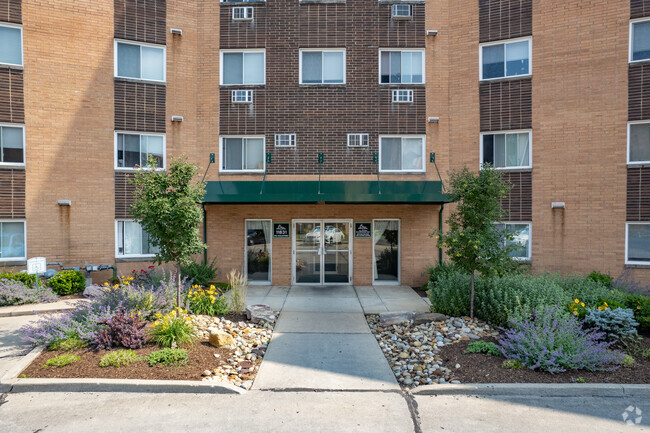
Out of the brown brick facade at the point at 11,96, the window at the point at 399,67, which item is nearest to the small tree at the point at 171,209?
the brown brick facade at the point at 11,96

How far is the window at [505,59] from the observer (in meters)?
13.2

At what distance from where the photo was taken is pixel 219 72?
1377 cm

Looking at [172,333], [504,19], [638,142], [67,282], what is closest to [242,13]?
[504,19]

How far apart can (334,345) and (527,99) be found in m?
10.8

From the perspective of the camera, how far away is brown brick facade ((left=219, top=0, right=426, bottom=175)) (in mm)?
13617

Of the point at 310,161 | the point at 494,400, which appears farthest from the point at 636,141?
the point at 494,400

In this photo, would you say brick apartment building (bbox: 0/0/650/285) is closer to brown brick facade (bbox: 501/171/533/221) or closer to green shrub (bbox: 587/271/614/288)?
brown brick facade (bbox: 501/171/533/221)

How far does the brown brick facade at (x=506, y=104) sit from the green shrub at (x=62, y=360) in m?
13.0

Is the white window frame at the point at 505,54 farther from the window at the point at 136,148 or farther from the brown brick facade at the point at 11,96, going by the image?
the brown brick facade at the point at 11,96

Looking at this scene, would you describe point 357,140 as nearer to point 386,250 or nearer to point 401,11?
point 386,250

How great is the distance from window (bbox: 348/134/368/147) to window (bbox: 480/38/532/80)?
462 centimetres

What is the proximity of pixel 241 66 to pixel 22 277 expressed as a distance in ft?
31.1

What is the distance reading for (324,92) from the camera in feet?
44.9

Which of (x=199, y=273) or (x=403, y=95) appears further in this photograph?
(x=403, y=95)
